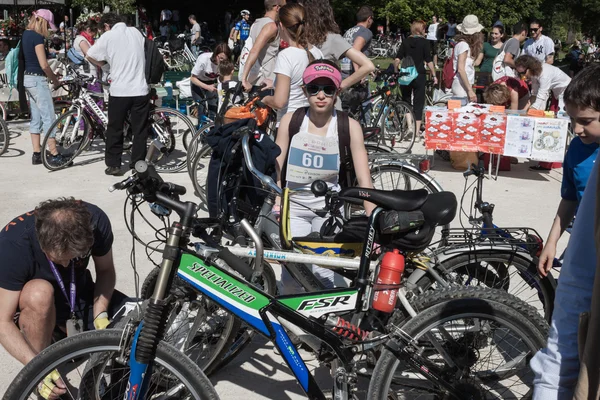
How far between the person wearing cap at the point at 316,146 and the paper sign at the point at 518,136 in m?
4.28

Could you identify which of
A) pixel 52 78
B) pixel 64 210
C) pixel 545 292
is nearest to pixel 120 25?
pixel 52 78

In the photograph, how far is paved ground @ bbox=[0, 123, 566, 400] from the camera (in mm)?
3803

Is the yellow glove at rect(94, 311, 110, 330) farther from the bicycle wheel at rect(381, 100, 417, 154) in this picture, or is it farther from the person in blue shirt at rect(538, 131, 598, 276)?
the bicycle wheel at rect(381, 100, 417, 154)

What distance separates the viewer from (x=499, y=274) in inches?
148

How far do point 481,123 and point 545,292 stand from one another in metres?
4.49

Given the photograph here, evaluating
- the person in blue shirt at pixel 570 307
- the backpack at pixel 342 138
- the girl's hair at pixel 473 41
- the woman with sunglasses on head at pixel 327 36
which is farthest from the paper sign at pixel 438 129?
the person in blue shirt at pixel 570 307

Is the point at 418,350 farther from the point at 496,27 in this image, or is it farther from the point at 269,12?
the point at 496,27

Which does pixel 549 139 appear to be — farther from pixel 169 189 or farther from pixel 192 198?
pixel 169 189

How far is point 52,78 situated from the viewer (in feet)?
27.5

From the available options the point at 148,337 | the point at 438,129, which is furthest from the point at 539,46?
the point at 148,337

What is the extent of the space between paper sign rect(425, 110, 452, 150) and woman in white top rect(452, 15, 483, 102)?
1474 millimetres

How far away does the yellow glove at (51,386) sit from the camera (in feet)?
9.02

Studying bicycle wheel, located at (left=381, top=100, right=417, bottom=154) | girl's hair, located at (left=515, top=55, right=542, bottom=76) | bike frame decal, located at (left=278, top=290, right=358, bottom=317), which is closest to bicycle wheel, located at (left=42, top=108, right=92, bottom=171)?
bicycle wheel, located at (left=381, top=100, right=417, bottom=154)

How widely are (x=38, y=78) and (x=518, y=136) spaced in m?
5.75
